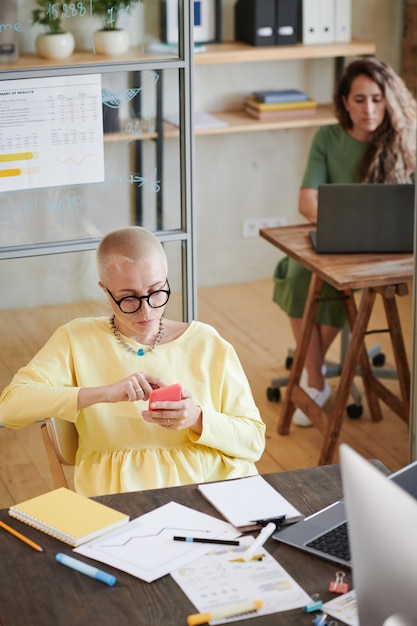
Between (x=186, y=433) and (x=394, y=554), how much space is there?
3.34 ft

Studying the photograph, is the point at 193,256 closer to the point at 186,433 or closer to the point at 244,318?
the point at 186,433

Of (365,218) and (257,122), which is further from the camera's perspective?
(257,122)

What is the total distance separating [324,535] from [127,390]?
55cm

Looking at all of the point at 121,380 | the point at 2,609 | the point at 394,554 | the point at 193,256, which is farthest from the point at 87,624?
the point at 193,256

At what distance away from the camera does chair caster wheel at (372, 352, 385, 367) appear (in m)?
4.47

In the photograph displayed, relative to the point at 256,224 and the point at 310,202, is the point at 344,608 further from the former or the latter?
the point at 256,224

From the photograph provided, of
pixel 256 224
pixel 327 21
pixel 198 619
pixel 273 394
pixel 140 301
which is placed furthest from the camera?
pixel 256 224

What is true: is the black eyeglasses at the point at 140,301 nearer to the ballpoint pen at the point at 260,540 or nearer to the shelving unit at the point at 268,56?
the ballpoint pen at the point at 260,540

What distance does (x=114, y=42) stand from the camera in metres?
2.80

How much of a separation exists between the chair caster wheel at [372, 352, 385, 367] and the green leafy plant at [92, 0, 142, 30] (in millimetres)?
2141

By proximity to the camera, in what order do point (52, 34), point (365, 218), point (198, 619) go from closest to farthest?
point (198, 619) < point (52, 34) < point (365, 218)

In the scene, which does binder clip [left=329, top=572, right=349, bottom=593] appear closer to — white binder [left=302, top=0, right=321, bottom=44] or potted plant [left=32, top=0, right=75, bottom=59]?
potted plant [left=32, top=0, right=75, bottom=59]

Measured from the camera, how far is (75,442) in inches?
94.4

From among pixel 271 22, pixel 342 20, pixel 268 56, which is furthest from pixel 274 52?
pixel 342 20
